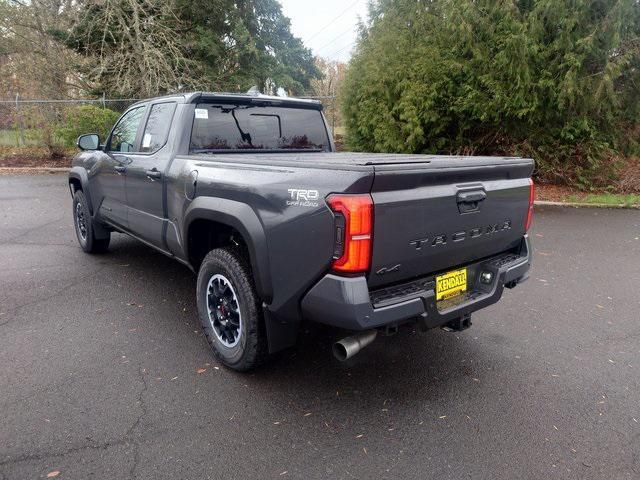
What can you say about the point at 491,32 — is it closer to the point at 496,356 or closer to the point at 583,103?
the point at 583,103

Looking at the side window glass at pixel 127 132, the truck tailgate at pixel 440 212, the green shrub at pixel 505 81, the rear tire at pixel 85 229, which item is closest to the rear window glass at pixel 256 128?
the side window glass at pixel 127 132

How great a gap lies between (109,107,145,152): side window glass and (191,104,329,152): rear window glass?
1.09m

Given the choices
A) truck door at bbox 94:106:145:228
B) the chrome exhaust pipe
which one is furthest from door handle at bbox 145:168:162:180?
the chrome exhaust pipe

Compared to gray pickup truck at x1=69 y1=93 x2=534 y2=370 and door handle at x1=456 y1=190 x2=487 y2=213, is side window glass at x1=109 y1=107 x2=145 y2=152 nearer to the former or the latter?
gray pickup truck at x1=69 y1=93 x2=534 y2=370

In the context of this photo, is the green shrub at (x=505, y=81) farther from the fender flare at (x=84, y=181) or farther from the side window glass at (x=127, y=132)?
the fender flare at (x=84, y=181)

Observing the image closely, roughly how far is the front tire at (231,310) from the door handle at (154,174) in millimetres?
1004

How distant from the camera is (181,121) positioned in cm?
366

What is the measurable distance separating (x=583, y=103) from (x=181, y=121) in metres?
9.02

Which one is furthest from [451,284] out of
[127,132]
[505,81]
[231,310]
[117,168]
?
[505,81]

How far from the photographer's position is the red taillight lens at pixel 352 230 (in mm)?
2164

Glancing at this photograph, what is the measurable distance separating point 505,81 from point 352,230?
905 centimetres

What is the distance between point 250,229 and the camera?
8.58ft

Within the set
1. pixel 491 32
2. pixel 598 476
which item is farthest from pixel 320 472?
pixel 491 32

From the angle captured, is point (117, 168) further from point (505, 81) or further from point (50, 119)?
point (50, 119)
